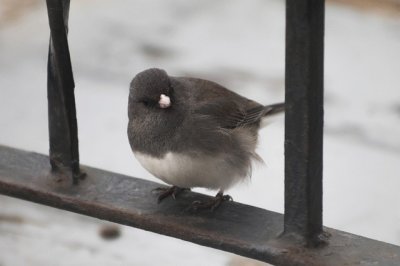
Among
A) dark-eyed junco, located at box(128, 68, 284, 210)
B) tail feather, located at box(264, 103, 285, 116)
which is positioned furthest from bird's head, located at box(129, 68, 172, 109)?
tail feather, located at box(264, 103, 285, 116)

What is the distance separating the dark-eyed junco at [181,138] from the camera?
2123mm

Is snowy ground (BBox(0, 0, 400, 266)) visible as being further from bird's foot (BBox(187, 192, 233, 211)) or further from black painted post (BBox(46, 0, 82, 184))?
black painted post (BBox(46, 0, 82, 184))

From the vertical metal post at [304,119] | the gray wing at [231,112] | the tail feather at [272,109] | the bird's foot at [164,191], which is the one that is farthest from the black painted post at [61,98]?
the tail feather at [272,109]

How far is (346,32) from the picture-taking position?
12.9 feet

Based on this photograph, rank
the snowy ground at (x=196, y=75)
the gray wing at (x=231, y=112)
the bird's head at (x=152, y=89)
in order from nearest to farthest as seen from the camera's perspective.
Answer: the bird's head at (x=152, y=89)
the gray wing at (x=231, y=112)
the snowy ground at (x=196, y=75)

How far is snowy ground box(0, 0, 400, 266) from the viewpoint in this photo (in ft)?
9.26

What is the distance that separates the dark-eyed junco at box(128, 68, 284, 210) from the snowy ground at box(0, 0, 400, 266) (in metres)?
0.56

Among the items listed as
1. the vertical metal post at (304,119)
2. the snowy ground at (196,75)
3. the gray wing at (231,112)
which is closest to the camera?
the vertical metal post at (304,119)

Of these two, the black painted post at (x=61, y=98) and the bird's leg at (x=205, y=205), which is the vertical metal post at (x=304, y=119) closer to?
the bird's leg at (x=205, y=205)

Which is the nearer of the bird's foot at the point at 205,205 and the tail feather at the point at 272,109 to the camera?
the bird's foot at the point at 205,205

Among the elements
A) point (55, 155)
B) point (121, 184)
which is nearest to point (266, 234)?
point (121, 184)

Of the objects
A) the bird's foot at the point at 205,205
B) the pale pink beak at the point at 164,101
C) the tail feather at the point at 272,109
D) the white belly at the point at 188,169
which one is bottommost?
the bird's foot at the point at 205,205

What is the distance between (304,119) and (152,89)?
0.91 metres

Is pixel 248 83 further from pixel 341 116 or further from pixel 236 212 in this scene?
pixel 236 212
